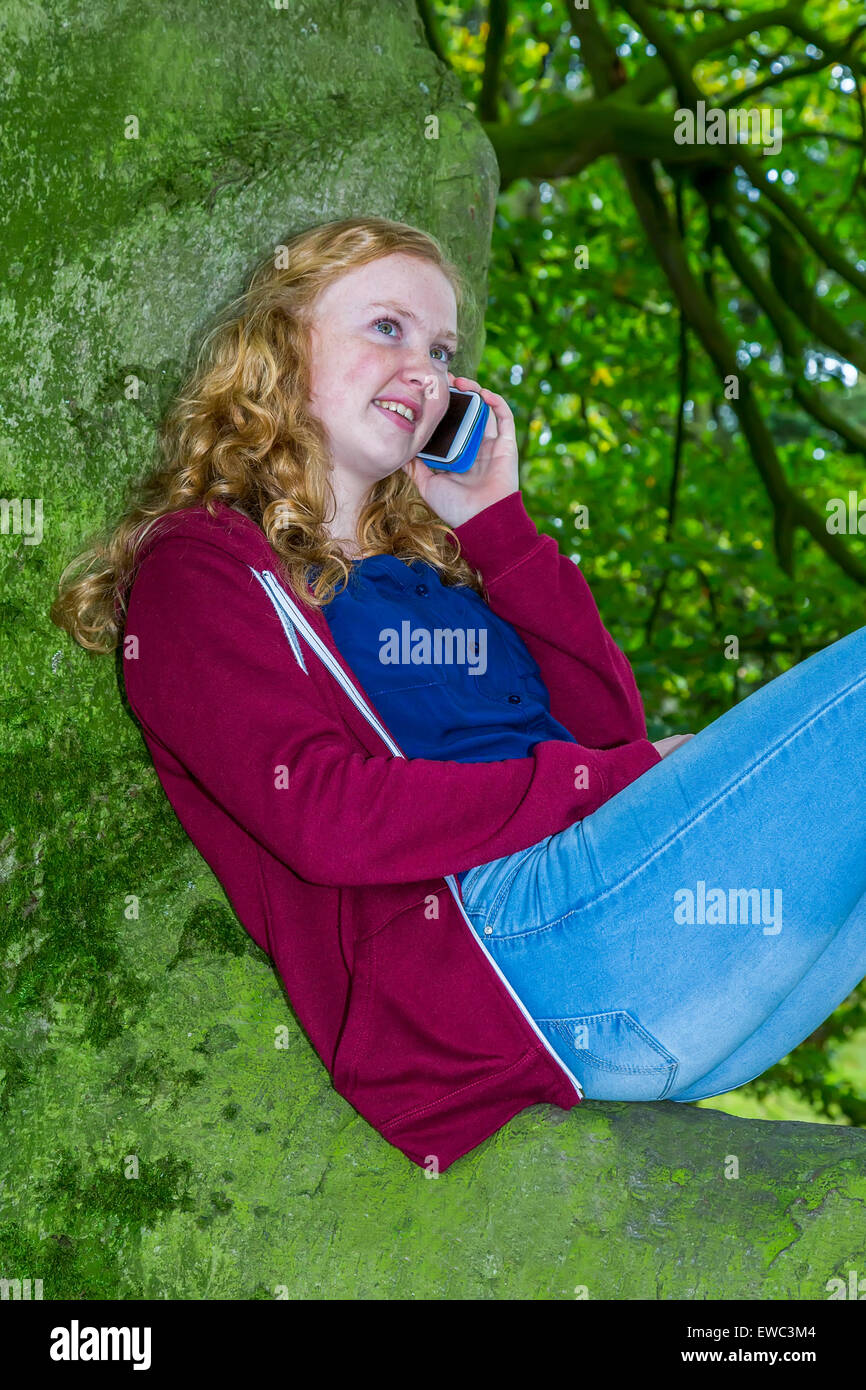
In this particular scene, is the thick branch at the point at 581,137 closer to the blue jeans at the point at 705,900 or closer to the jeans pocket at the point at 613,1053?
the blue jeans at the point at 705,900

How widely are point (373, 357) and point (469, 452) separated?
13.8 inches

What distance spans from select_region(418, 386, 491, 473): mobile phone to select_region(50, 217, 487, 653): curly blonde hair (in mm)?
289

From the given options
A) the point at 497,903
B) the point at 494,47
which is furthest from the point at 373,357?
the point at 494,47

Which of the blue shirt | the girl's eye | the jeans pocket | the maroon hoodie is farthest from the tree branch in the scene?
the jeans pocket

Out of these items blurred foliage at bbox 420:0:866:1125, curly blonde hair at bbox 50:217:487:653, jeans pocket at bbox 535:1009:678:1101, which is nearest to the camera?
jeans pocket at bbox 535:1009:678:1101

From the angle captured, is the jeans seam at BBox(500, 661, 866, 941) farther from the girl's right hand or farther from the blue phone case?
the blue phone case

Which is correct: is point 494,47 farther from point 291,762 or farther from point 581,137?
point 291,762

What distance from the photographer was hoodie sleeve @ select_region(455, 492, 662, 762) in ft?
8.48

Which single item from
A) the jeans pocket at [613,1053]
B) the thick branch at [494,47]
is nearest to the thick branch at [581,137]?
the thick branch at [494,47]

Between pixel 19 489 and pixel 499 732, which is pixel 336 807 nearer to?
pixel 499 732

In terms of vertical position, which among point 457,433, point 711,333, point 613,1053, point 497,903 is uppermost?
point 711,333

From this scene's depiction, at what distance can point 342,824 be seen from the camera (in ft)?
6.24

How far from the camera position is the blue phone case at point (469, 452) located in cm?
265

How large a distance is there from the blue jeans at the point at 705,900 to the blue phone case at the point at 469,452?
0.92 metres
